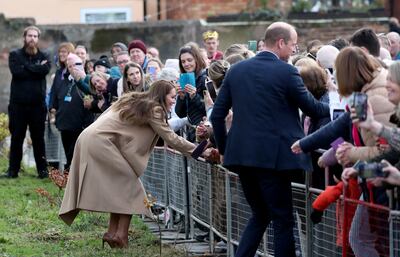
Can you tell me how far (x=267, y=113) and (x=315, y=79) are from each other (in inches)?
35.4

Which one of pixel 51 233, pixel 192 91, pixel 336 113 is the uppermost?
pixel 336 113

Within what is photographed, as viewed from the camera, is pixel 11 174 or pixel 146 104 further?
pixel 11 174

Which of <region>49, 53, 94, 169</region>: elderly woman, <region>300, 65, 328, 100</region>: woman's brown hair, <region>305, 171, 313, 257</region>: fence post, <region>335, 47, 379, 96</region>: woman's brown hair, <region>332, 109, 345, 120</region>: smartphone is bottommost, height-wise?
<region>49, 53, 94, 169</region>: elderly woman

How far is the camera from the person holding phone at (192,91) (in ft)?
39.8

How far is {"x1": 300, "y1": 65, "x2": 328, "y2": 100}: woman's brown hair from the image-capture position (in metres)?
9.74

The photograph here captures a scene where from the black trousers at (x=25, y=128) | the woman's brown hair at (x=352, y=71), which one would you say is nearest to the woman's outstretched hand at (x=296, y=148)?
the woman's brown hair at (x=352, y=71)

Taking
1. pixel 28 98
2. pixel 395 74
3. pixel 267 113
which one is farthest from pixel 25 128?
pixel 395 74

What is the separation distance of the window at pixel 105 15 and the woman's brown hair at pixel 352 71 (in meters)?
17.3

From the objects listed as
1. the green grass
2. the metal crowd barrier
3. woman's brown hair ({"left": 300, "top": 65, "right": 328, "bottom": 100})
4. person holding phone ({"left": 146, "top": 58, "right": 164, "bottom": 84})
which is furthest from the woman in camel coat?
person holding phone ({"left": 146, "top": 58, "right": 164, "bottom": 84})

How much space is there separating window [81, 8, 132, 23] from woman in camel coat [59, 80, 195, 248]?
14.1 m

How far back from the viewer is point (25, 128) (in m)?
17.3

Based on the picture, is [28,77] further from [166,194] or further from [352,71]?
[352,71]

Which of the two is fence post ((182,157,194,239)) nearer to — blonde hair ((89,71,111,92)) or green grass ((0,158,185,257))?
green grass ((0,158,185,257))

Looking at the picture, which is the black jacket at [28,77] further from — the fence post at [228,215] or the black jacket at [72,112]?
the fence post at [228,215]
